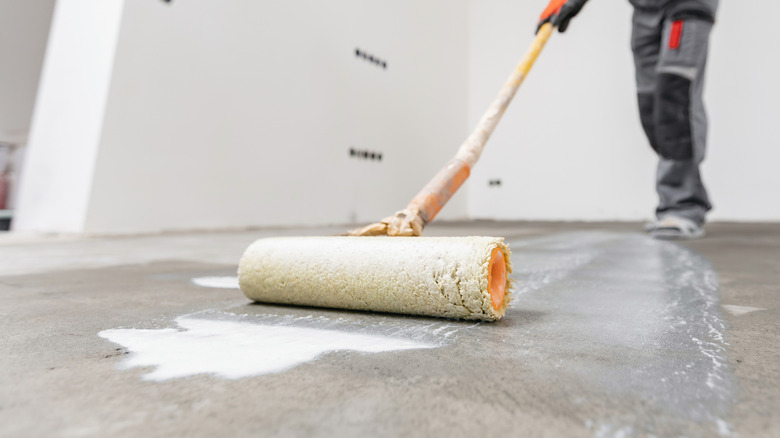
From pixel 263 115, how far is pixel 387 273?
9.53 feet

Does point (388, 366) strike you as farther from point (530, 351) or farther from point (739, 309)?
point (739, 309)

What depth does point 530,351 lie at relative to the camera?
542 millimetres

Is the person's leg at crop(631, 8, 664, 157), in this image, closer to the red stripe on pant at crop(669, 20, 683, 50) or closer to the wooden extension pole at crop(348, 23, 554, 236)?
the red stripe on pant at crop(669, 20, 683, 50)

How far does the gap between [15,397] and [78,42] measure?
289 cm

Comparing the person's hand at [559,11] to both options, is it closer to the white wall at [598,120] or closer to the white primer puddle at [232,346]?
the white primer puddle at [232,346]

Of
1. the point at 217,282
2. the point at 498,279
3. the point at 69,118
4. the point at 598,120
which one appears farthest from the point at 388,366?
the point at 598,120

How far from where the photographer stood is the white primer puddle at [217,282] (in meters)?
1.03

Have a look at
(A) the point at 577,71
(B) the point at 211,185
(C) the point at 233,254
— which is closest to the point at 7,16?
(B) the point at 211,185

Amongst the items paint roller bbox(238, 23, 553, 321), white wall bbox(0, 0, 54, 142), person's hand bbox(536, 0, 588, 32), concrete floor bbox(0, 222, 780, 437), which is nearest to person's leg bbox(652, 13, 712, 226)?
person's hand bbox(536, 0, 588, 32)

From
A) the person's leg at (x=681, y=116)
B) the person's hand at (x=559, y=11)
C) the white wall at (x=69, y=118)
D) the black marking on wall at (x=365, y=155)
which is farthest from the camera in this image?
the black marking on wall at (x=365, y=155)

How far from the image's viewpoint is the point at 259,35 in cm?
330

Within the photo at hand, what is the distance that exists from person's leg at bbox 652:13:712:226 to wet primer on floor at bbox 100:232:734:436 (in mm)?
1483

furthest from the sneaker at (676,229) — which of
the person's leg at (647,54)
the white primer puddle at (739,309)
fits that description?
the white primer puddle at (739,309)

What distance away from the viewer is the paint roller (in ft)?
2.12
